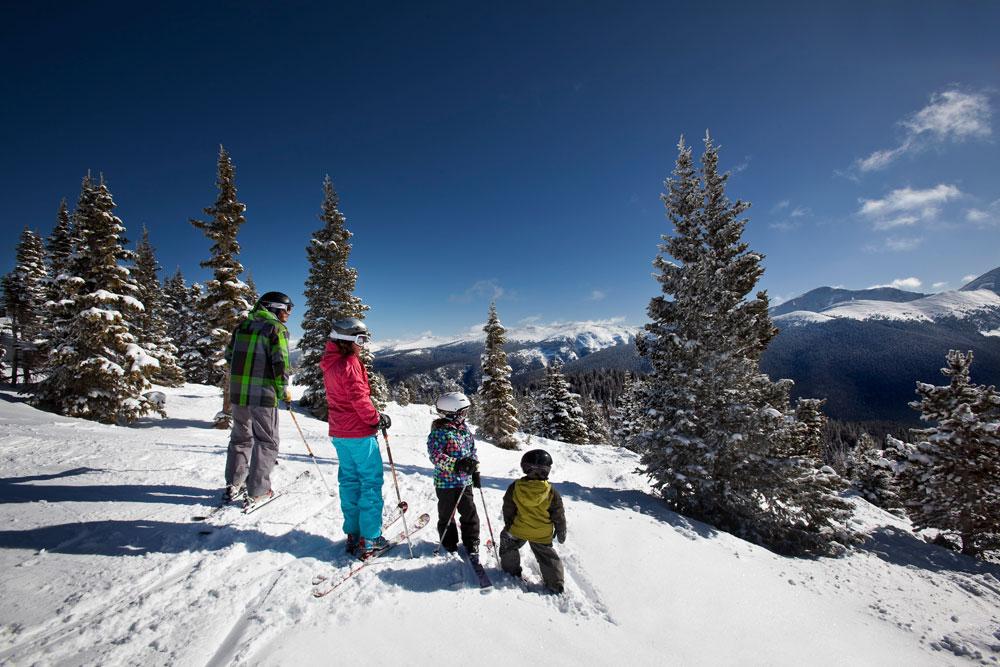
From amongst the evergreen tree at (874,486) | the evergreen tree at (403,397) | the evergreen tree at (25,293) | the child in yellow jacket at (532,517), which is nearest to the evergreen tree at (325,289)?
the child in yellow jacket at (532,517)

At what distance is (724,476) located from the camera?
9492mm

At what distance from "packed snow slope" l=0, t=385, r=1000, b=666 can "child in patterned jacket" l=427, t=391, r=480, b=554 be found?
1.08ft

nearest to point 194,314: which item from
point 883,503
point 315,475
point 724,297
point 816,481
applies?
point 315,475

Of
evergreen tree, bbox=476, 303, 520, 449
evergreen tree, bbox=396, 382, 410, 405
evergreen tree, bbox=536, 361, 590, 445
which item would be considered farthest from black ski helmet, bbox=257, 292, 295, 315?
evergreen tree, bbox=396, 382, 410, 405

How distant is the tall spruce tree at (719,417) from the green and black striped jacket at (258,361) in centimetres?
891

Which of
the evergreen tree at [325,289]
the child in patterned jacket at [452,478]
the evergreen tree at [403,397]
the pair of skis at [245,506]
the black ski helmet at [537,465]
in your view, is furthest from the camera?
the evergreen tree at [403,397]

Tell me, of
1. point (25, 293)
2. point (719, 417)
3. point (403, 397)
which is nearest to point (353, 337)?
point (719, 417)

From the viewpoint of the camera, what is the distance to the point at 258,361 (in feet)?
16.6

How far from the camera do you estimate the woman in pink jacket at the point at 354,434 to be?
4254mm

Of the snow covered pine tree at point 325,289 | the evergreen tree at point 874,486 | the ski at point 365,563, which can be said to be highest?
the snow covered pine tree at point 325,289

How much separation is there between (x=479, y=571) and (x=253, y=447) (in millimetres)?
3572

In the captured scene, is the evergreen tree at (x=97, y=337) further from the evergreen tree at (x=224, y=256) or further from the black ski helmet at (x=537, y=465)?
the black ski helmet at (x=537, y=465)

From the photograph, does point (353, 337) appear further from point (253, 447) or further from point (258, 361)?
point (253, 447)

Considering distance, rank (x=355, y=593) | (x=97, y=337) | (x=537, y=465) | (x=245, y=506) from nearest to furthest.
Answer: (x=355, y=593) → (x=537, y=465) → (x=245, y=506) → (x=97, y=337)
